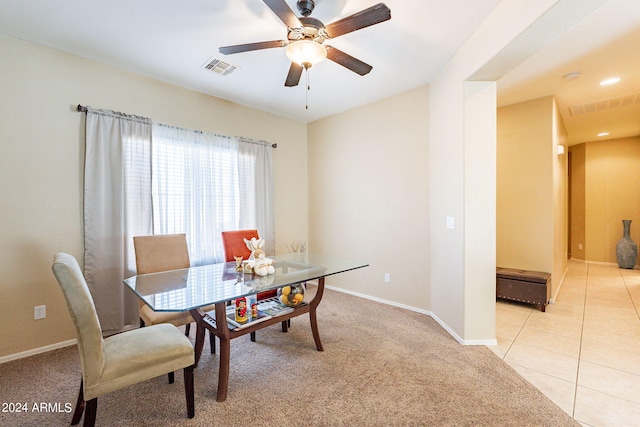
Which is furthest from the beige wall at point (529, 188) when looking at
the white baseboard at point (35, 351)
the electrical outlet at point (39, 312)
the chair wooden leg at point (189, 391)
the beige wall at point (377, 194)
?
the electrical outlet at point (39, 312)

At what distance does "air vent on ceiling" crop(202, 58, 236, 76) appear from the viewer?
2733mm

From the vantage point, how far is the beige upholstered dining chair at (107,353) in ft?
4.40

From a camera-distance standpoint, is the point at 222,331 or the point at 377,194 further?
the point at 377,194

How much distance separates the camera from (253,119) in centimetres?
399

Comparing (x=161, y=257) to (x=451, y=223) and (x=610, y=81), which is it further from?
(x=610, y=81)

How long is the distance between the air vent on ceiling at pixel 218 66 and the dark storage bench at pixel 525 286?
4.12m

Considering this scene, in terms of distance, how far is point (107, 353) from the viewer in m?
1.48

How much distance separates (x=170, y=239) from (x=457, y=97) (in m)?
3.10

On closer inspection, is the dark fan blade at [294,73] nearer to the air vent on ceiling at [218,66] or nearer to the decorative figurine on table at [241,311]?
the air vent on ceiling at [218,66]

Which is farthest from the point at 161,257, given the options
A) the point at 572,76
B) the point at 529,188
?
the point at 572,76

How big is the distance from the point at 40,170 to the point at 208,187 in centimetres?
150

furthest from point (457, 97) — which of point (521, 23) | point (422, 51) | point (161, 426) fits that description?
point (161, 426)

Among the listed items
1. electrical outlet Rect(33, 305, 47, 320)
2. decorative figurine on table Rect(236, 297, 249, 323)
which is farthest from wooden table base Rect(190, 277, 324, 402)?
electrical outlet Rect(33, 305, 47, 320)

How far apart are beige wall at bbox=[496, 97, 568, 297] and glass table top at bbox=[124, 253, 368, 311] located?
→ 2.77 m
